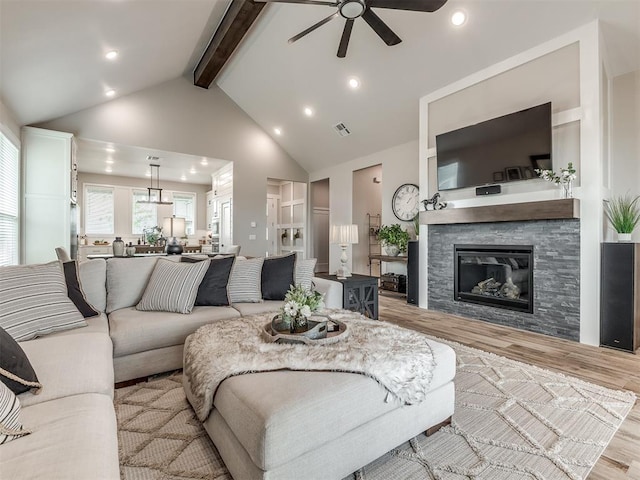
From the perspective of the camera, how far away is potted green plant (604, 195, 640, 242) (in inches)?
125

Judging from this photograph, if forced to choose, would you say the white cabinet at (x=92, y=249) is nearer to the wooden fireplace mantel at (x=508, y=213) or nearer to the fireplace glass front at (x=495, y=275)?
the wooden fireplace mantel at (x=508, y=213)

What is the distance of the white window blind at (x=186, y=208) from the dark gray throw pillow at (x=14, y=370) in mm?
9111

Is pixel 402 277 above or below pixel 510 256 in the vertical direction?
below

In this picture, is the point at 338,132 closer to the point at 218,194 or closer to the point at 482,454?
the point at 218,194

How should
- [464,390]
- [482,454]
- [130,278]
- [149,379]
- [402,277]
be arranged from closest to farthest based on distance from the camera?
1. [482,454]
2. [464,390]
3. [149,379]
4. [130,278]
5. [402,277]

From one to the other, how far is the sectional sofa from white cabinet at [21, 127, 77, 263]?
9.25ft

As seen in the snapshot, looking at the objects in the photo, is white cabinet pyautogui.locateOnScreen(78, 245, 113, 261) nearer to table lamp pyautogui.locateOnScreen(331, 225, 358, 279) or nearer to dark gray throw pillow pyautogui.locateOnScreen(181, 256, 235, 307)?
dark gray throw pillow pyautogui.locateOnScreen(181, 256, 235, 307)

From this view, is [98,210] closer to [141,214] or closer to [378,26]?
[141,214]

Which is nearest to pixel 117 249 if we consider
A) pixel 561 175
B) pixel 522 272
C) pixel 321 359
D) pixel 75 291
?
pixel 75 291

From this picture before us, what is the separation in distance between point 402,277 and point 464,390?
377cm

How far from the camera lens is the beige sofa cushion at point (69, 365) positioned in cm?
128

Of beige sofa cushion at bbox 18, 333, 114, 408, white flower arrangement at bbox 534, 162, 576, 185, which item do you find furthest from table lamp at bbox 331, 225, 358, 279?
beige sofa cushion at bbox 18, 333, 114, 408

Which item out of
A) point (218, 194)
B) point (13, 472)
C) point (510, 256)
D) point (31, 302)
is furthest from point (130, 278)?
point (218, 194)

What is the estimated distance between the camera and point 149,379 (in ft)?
7.72
